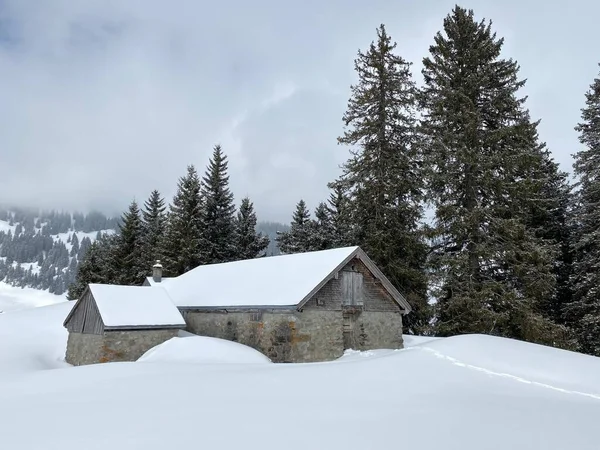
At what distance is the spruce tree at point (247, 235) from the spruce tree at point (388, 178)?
15.8 meters

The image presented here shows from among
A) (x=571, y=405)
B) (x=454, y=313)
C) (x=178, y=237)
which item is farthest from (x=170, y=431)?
(x=178, y=237)

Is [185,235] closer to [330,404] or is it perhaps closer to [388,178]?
[388,178]

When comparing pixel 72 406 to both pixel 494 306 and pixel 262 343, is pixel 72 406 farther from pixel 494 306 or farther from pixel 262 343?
pixel 494 306

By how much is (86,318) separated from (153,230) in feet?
87.4

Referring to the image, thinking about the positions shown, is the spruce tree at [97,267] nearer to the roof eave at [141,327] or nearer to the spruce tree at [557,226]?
the roof eave at [141,327]

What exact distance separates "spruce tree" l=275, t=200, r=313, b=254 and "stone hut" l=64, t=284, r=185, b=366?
19.1m

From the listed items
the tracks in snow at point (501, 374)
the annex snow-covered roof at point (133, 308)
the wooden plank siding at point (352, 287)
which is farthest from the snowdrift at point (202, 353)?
the tracks in snow at point (501, 374)

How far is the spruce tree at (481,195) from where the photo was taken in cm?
1934

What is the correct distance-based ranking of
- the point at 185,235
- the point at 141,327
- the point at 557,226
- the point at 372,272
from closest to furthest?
the point at 141,327, the point at 372,272, the point at 557,226, the point at 185,235

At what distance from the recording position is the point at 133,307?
18.5 metres

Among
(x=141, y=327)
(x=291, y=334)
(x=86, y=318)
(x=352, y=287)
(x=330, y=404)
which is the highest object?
(x=352, y=287)

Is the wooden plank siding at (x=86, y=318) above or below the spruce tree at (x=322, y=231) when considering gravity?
below

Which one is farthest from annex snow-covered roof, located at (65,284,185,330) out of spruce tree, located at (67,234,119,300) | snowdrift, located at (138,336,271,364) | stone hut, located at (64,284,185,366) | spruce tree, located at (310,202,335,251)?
spruce tree, located at (67,234,119,300)

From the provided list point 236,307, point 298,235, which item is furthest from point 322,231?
point 236,307
